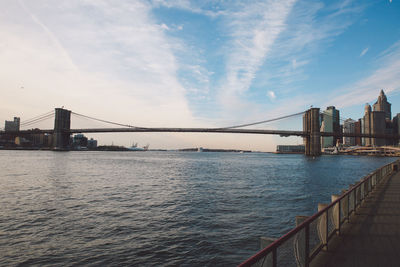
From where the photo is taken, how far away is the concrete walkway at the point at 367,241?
4496 millimetres

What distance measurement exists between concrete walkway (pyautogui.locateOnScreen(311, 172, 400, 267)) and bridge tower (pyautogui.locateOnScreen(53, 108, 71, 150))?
408 feet

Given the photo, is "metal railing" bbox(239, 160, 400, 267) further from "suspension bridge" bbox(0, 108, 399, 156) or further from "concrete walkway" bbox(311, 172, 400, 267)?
"suspension bridge" bbox(0, 108, 399, 156)

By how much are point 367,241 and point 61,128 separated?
128m

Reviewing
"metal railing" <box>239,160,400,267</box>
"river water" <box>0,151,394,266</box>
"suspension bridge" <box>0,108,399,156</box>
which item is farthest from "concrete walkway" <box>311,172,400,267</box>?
"suspension bridge" <box>0,108,399,156</box>

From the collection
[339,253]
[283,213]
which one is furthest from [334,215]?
[283,213]

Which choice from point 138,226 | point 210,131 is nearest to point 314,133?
point 210,131

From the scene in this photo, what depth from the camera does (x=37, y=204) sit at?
567 inches

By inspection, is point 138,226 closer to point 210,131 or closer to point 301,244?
point 301,244

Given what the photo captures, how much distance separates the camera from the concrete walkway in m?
4.50

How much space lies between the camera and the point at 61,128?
113812 millimetres

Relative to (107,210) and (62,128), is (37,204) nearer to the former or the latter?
(107,210)

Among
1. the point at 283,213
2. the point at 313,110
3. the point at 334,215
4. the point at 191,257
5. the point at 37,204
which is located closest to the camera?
the point at 334,215

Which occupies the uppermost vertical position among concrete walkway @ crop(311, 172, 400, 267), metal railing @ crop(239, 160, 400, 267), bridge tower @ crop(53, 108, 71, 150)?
bridge tower @ crop(53, 108, 71, 150)

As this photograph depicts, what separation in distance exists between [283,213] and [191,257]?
7.06 metres
